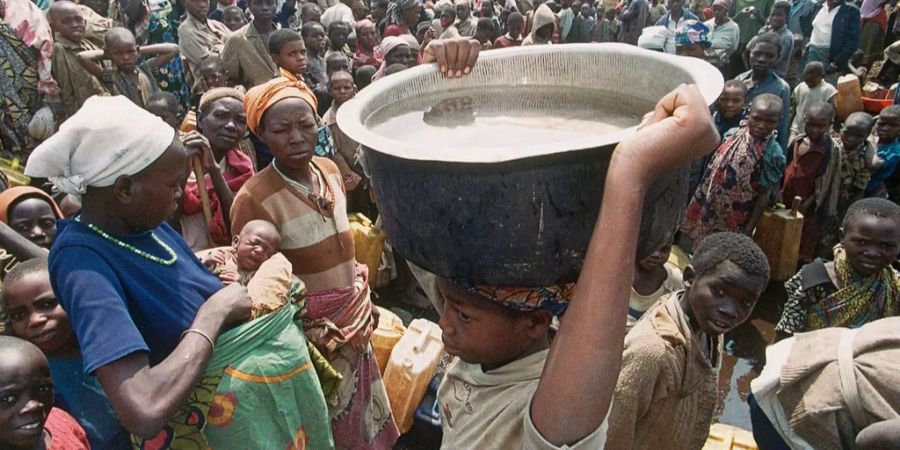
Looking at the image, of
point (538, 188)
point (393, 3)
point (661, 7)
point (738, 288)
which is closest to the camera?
point (538, 188)

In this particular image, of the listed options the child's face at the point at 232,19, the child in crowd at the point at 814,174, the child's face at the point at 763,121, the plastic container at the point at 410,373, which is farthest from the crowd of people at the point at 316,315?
the child's face at the point at 232,19

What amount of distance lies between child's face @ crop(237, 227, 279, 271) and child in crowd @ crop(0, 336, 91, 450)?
0.81m

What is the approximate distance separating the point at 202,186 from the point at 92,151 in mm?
1513

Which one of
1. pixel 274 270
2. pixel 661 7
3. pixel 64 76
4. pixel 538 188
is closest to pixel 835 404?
pixel 538 188

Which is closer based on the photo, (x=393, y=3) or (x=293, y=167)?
(x=293, y=167)

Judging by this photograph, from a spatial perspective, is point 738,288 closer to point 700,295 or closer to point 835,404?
point 700,295

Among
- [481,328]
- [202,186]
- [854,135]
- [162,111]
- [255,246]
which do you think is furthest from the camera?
[854,135]

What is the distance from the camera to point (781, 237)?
4613mm

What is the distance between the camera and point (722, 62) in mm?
7980

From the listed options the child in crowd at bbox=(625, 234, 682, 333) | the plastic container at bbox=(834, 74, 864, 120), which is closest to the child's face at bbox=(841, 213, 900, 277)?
the child in crowd at bbox=(625, 234, 682, 333)

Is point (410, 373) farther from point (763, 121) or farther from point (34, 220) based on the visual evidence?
point (763, 121)

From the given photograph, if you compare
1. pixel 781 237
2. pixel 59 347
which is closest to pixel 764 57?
pixel 781 237

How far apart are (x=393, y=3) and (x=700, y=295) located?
7.57 m

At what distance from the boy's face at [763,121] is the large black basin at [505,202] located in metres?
3.59
